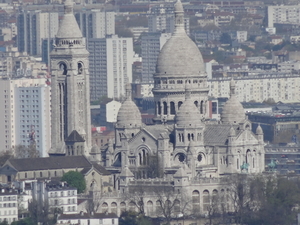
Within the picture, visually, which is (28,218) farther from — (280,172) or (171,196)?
(280,172)

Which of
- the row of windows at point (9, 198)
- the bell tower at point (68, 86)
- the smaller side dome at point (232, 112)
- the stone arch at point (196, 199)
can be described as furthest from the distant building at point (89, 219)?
the bell tower at point (68, 86)

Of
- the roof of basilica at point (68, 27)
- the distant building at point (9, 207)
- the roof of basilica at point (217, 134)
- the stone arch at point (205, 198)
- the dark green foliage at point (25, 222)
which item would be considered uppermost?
the roof of basilica at point (68, 27)

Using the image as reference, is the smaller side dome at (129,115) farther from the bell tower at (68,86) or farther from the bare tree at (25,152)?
the bare tree at (25,152)

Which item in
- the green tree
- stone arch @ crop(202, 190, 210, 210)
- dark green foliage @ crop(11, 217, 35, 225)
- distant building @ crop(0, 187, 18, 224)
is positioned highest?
the green tree

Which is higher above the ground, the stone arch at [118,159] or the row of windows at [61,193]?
the stone arch at [118,159]

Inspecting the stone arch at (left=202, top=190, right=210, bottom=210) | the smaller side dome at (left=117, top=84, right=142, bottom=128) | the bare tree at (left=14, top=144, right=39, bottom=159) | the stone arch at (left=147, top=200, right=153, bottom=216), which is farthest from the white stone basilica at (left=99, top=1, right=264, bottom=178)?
the bare tree at (left=14, top=144, right=39, bottom=159)

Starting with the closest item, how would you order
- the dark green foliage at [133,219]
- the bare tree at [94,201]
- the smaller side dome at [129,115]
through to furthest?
1. the dark green foliage at [133,219]
2. the bare tree at [94,201]
3. the smaller side dome at [129,115]

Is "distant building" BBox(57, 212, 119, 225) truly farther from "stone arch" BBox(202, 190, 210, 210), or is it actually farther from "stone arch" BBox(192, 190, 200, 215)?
"stone arch" BBox(202, 190, 210, 210)
